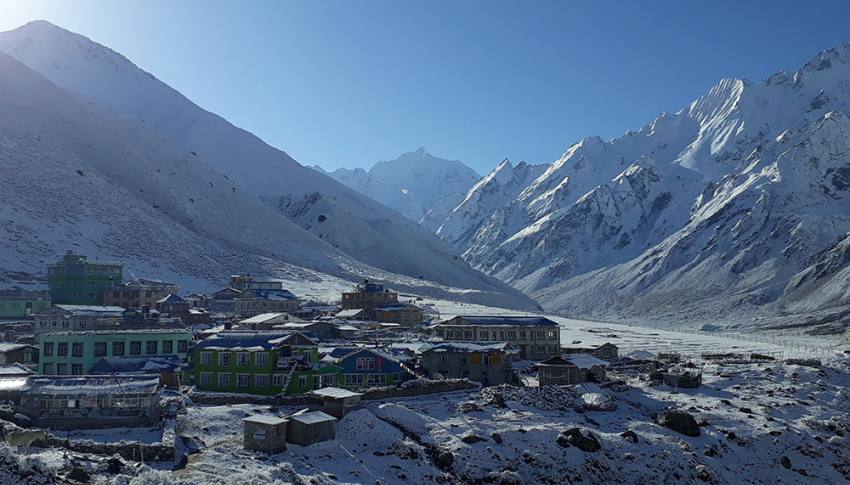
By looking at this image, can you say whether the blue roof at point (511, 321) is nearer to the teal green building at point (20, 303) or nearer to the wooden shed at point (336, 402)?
the wooden shed at point (336, 402)

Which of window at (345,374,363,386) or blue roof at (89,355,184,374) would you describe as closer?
blue roof at (89,355,184,374)

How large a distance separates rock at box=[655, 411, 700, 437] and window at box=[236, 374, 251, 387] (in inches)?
1135

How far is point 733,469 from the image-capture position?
5031 centimetres

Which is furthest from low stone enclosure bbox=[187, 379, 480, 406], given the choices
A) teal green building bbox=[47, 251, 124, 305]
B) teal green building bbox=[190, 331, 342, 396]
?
teal green building bbox=[47, 251, 124, 305]

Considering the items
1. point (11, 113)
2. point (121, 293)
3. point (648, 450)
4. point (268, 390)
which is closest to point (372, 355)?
point (268, 390)

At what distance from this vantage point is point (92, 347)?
197ft

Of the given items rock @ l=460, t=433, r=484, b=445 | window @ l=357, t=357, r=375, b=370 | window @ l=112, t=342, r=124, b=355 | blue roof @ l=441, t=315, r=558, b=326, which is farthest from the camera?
blue roof @ l=441, t=315, r=558, b=326

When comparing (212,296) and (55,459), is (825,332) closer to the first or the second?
(212,296)

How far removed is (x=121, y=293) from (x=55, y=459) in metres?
76.8

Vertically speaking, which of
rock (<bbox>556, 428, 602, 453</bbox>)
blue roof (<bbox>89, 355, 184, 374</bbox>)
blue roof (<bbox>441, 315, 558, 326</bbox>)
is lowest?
rock (<bbox>556, 428, 602, 453</bbox>)

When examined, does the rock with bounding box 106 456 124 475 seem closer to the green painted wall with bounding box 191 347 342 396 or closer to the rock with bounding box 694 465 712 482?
the green painted wall with bounding box 191 347 342 396

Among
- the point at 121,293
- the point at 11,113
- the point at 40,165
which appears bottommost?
the point at 121,293

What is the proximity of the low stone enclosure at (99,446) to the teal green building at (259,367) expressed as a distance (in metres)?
15.0

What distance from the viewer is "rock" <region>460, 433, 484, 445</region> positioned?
47.1 meters
